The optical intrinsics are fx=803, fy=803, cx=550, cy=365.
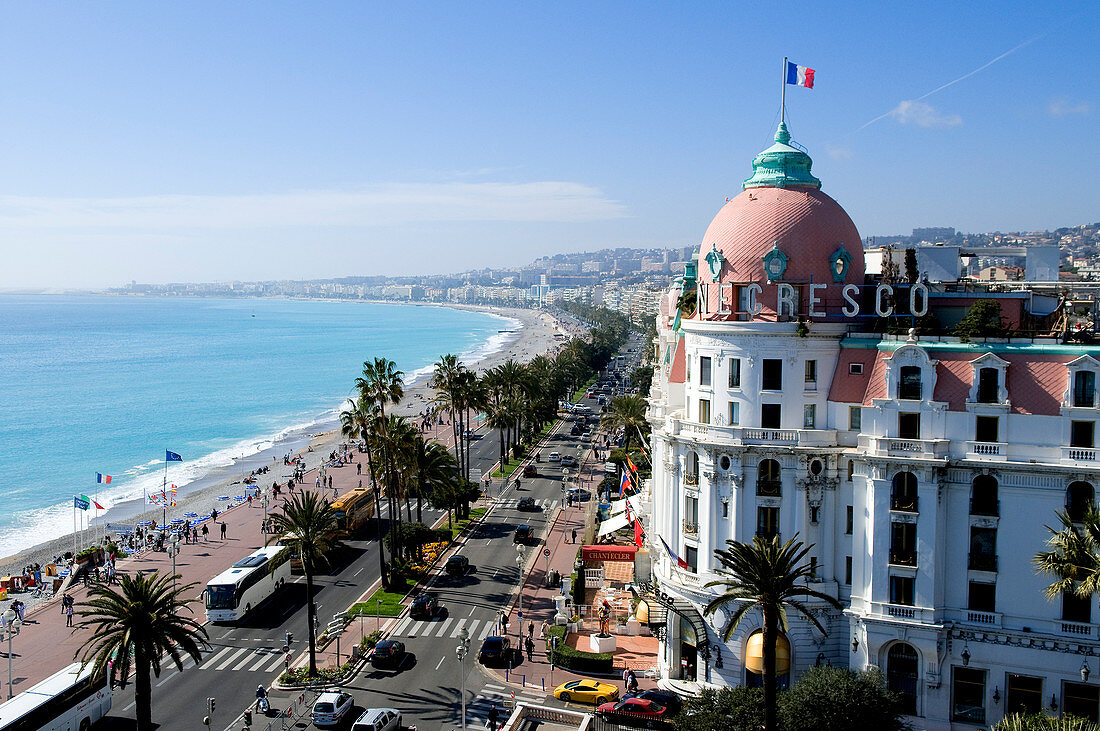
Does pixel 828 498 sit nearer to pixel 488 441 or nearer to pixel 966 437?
pixel 966 437

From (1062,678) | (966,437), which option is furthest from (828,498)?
(1062,678)

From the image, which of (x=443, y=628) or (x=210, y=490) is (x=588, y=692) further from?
(x=210, y=490)

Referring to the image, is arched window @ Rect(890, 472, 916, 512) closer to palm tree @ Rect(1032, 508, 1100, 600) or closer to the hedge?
palm tree @ Rect(1032, 508, 1100, 600)

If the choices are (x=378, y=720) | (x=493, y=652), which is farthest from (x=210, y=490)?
(x=378, y=720)

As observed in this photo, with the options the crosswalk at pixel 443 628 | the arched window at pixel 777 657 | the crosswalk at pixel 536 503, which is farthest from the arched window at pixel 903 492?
the crosswalk at pixel 536 503

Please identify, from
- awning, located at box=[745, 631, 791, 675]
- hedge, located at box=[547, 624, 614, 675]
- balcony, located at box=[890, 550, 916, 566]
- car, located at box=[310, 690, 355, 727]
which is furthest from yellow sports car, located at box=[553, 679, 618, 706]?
balcony, located at box=[890, 550, 916, 566]

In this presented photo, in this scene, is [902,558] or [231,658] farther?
[231,658]

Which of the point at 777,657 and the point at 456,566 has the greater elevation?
the point at 777,657
